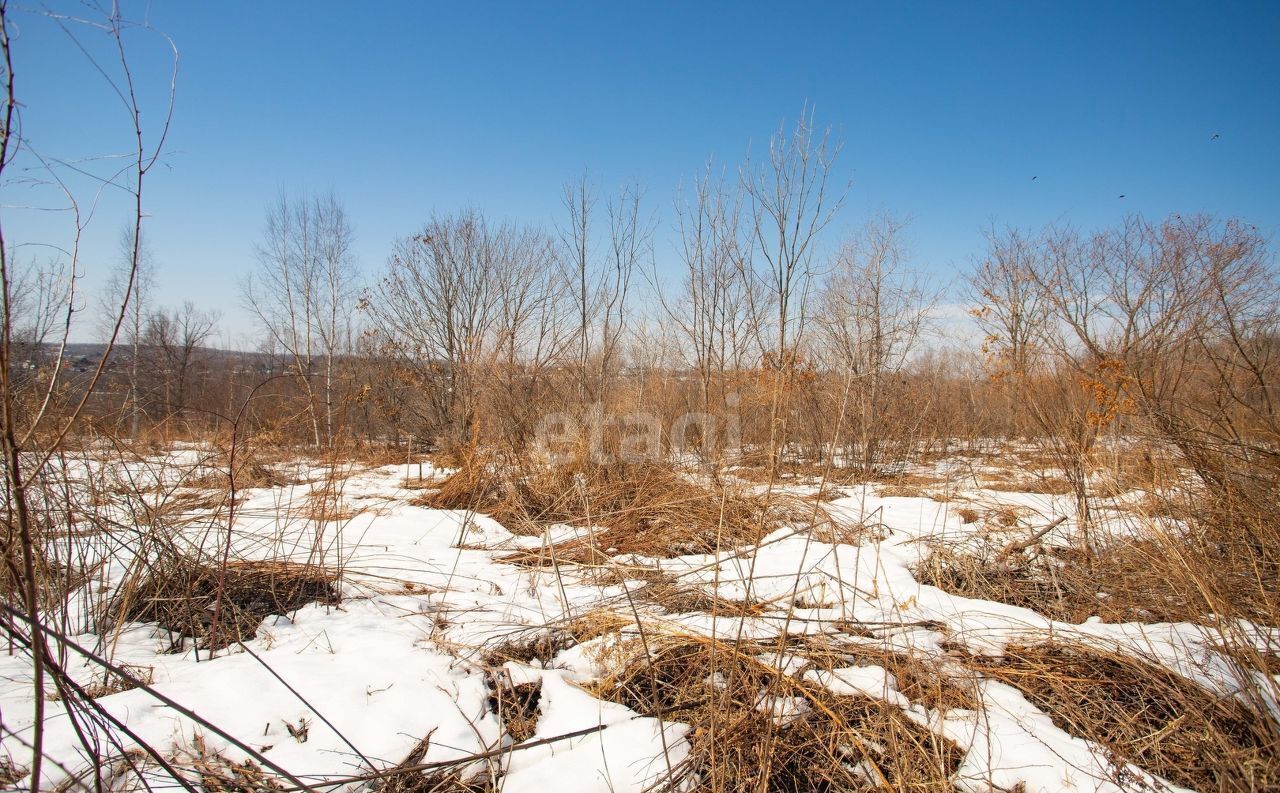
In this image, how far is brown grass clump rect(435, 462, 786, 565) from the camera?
402cm

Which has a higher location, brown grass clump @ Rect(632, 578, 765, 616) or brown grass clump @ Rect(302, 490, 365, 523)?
brown grass clump @ Rect(302, 490, 365, 523)

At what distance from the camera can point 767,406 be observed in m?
9.45

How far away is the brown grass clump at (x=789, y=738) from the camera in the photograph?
1473mm

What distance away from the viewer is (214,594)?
101 inches

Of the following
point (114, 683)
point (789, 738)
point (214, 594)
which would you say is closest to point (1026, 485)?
point (789, 738)

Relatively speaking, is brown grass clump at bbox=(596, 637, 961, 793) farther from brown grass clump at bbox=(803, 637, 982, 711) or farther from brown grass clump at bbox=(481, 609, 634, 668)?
brown grass clump at bbox=(481, 609, 634, 668)

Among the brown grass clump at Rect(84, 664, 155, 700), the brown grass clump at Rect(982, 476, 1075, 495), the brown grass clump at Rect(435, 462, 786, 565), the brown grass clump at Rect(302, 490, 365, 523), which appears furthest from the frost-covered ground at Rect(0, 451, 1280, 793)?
Result: the brown grass clump at Rect(982, 476, 1075, 495)

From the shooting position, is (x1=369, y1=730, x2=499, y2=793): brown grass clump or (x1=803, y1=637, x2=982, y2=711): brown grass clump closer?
(x1=369, y1=730, x2=499, y2=793): brown grass clump

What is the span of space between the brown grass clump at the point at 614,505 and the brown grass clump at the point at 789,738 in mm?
1814

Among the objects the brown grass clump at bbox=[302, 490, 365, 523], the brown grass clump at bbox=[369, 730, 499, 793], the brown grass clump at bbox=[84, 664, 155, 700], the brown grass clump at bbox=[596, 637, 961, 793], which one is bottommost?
the brown grass clump at bbox=[369, 730, 499, 793]

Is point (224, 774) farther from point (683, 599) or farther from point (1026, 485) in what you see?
point (1026, 485)

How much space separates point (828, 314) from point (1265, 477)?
8.69m

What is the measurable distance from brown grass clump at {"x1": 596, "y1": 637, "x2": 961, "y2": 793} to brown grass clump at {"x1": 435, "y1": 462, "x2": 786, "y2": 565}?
1814 mm

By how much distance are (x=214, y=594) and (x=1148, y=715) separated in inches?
152
